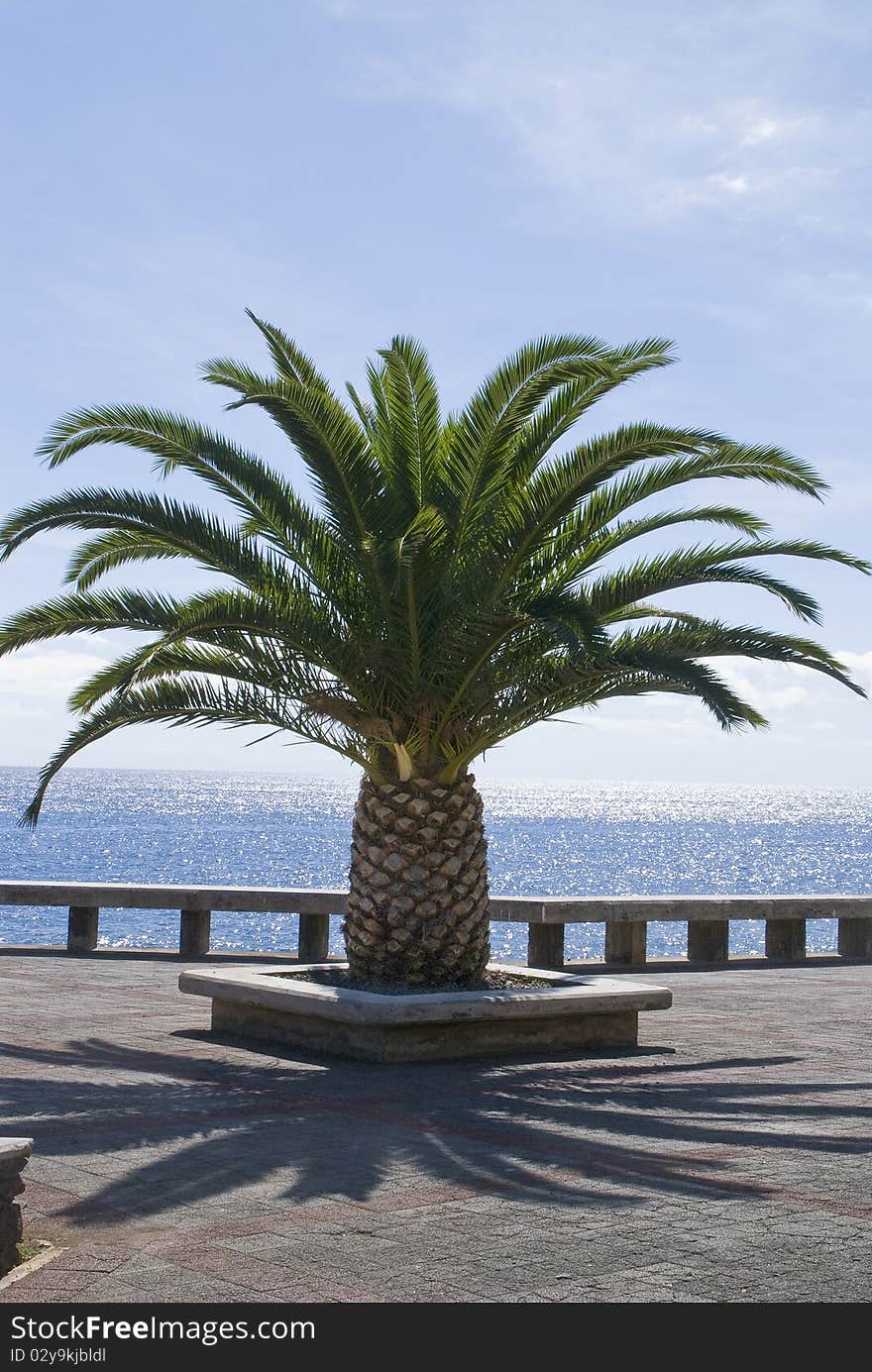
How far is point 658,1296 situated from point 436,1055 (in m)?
4.93

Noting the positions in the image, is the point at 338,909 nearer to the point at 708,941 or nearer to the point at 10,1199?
the point at 708,941

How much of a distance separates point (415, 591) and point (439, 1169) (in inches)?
176

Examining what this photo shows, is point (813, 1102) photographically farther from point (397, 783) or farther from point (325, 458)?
point (325, 458)

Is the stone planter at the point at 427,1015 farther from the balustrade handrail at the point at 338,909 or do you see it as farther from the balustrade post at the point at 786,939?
the balustrade post at the point at 786,939

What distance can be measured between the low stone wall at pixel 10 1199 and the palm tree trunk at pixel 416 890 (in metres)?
5.39

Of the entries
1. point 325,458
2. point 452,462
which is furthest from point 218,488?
point 452,462

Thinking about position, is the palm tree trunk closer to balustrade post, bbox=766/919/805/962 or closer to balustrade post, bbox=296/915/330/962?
balustrade post, bbox=296/915/330/962

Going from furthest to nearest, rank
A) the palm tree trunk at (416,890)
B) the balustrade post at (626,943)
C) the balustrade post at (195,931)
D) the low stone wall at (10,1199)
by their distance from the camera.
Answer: the balustrade post at (195,931) → the balustrade post at (626,943) → the palm tree trunk at (416,890) → the low stone wall at (10,1199)

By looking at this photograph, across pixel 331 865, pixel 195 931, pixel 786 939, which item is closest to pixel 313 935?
pixel 195 931

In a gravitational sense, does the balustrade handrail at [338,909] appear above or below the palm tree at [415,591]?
below

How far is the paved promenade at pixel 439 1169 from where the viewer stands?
16.1 feet

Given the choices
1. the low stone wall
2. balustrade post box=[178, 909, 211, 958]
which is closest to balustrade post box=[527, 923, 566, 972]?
balustrade post box=[178, 909, 211, 958]

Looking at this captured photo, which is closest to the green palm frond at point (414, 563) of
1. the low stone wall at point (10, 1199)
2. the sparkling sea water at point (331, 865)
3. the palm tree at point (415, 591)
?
the palm tree at point (415, 591)

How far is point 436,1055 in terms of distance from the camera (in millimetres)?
9539
